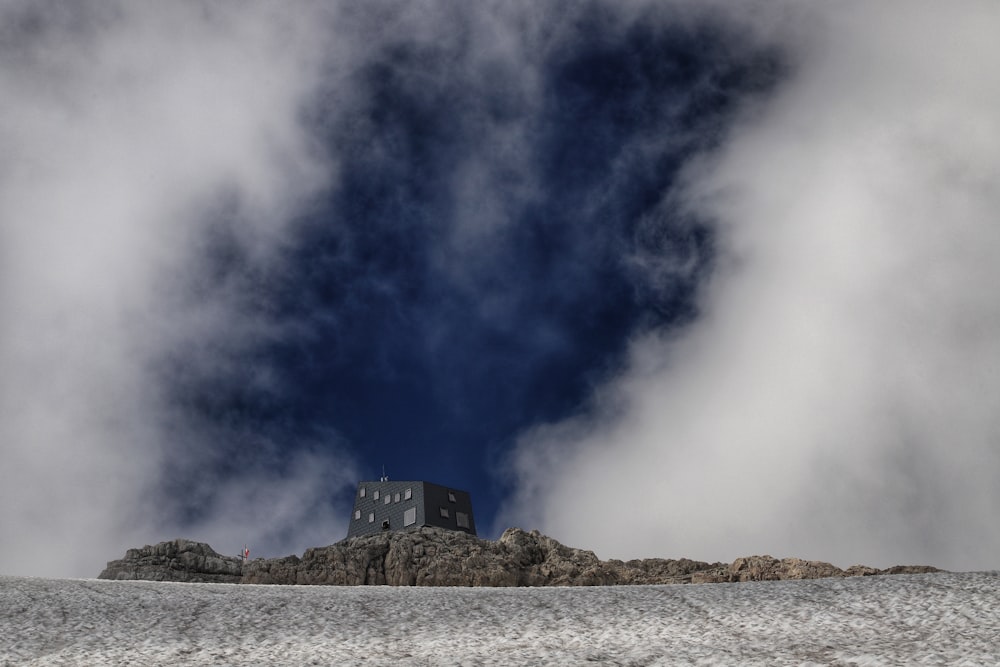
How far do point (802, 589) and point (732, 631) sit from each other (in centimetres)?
414

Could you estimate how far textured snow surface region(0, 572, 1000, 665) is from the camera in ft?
42.8

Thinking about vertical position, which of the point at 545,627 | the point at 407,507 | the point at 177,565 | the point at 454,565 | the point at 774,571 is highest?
the point at 407,507

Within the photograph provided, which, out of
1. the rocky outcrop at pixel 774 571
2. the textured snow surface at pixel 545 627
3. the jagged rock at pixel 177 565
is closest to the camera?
the textured snow surface at pixel 545 627

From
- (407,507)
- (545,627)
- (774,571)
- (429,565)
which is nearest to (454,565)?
(429,565)

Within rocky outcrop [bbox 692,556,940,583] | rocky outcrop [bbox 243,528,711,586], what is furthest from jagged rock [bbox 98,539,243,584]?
rocky outcrop [bbox 692,556,940,583]

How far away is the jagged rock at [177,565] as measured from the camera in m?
38.2

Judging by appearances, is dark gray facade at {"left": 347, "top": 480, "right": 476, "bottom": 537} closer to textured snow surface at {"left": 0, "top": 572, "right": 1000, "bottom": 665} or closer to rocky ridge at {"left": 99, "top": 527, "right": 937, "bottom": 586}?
rocky ridge at {"left": 99, "top": 527, "right": 937, "bottom": 586}

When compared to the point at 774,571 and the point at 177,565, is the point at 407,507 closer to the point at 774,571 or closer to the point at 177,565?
the point at 177,565

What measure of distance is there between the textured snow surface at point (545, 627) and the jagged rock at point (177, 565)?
67.7 feet

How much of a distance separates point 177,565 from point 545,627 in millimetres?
32475

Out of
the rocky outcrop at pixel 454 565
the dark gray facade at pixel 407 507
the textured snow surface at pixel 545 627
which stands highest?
the dark gray facade at pixel 407 507

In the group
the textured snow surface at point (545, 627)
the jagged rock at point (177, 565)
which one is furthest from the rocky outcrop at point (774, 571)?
the jagged rock at point (177, 565)

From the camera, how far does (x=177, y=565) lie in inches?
1591

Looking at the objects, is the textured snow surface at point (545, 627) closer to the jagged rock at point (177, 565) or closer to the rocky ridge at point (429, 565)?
the rocky ridge at point (429, 565)
